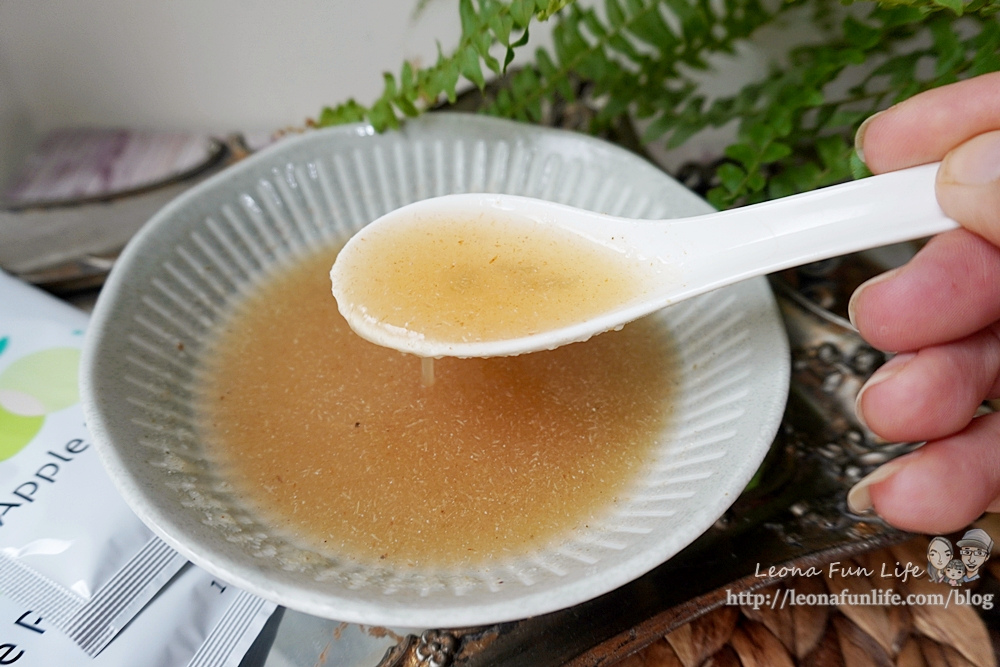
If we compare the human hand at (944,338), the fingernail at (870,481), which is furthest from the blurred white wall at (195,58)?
the fingernail at (870,481)

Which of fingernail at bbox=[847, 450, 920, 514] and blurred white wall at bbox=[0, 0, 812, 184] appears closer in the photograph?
fingernail at bbox=[847, 450, 920, 514]

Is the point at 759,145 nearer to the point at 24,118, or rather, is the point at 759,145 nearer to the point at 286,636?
the point at 286,636

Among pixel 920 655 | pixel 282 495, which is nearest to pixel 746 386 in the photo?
pixel 920 655

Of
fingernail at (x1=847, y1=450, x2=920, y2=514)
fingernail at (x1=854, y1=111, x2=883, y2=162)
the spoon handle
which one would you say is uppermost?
fingernail at (x1=854, y1=111, x2=883, y2=162)

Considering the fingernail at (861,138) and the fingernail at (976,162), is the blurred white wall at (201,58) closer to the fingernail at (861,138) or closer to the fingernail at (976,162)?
the fingernail at (861,138)

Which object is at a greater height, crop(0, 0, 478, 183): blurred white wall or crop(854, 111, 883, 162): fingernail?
crop(0, 0, 478, 183): blurred white wall

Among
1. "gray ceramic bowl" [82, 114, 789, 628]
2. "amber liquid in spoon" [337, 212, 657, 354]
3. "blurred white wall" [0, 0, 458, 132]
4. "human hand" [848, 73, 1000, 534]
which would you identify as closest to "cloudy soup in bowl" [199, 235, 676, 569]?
"gray ceramic bowl" [82, 114, 789, 628]

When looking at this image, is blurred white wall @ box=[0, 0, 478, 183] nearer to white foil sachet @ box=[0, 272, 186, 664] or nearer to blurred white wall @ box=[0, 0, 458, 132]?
blurred white wall @ box=[0, 0, 458, 132]
